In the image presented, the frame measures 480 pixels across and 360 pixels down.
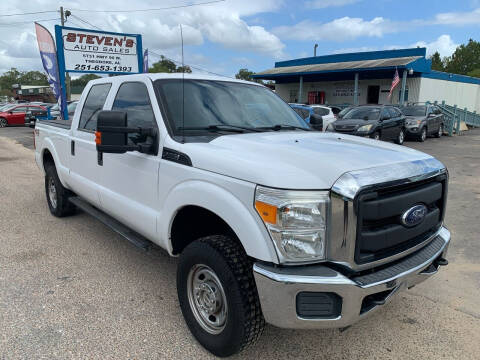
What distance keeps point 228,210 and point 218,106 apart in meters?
1.32

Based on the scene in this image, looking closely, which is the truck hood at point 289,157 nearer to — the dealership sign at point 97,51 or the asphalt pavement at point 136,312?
the asphalt pavement at point 136,312

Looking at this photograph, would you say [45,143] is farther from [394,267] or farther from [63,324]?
[394,267]

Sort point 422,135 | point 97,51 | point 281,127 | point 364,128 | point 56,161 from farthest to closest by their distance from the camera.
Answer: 1. point 422,135
2. point 364,128
3. point 97,51
4. point 56,161
5. point 281,127

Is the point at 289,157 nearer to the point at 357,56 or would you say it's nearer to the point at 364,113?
the point at 364,113

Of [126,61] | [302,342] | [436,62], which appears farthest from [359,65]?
[436,62]

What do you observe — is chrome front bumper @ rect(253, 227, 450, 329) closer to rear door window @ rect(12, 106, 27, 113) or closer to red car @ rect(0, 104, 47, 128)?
red car @ rect(0, 104, 47, 128)

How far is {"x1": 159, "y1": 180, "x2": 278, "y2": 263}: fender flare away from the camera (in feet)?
7.19

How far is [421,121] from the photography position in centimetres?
1719

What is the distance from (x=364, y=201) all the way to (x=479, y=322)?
6.28ft

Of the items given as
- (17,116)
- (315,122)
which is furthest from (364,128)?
(17,116)

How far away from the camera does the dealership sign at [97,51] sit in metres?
11.8

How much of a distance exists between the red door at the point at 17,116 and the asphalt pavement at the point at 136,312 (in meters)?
23.5

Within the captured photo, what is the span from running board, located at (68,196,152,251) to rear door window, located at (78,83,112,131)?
930mm

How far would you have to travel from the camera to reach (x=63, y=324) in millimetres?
3004
